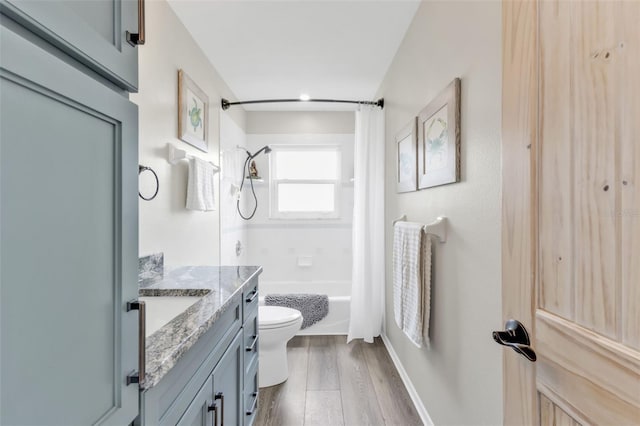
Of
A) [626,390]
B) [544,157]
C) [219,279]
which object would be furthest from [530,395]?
[219,279]

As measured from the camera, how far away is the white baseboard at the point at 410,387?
76.3 inches

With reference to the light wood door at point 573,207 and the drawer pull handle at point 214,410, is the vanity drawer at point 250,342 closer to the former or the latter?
the drawer pull handle at point 214,410

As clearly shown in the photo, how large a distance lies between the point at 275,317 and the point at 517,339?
195 cm

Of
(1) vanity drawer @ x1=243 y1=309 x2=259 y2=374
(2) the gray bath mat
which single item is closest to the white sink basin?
(1) vanity drawer @ x1=243 y1=309 x2=259 y2=374

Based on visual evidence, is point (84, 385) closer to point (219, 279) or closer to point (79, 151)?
point (79, 151)

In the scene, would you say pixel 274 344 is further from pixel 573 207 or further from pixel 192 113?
pixel 573 207

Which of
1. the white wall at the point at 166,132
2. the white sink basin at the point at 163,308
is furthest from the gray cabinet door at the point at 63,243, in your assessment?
the white wall at the point at 166,132

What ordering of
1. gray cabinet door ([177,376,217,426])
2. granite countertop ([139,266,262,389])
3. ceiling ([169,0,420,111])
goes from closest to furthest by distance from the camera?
granite countertop ([139,266,262,389]), gray cabinet door ([177,376,217,426]), ceiling ([169,0,420,111])

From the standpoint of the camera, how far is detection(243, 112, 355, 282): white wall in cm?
417

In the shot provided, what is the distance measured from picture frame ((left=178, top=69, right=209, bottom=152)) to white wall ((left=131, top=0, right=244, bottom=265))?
0.14 ft

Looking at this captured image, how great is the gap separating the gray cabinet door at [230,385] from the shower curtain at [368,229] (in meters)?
1.78

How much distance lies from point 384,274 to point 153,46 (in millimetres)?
2509

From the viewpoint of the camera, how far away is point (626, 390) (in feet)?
1.64

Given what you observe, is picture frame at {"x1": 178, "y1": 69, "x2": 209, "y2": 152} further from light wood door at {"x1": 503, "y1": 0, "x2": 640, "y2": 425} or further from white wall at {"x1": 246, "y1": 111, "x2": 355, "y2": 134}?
light wood door at {"x1": 503, "y1": 0, "x2": 640, "y2": 425}
